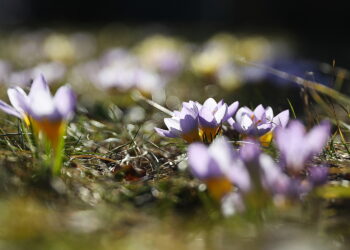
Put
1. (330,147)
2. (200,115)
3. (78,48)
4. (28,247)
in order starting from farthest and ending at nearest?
(78,48)
(330,147)
(200,115)
(28,247)

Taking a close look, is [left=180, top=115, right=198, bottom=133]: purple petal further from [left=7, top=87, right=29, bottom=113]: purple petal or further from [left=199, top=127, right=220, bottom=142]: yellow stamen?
[left=7, top=87, right=29, bottom=113]: purple petal

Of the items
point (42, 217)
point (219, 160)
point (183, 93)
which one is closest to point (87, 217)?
point (42, 217)

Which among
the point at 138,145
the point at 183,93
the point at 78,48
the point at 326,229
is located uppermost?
the point at 326,229

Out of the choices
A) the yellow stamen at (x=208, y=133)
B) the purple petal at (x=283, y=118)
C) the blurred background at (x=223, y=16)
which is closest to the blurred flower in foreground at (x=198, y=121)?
the yellow stamen at (x=208, y=133)

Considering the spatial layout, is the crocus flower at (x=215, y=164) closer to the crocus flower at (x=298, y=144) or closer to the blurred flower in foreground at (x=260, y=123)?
the crocus flower at (x=298, y=144)

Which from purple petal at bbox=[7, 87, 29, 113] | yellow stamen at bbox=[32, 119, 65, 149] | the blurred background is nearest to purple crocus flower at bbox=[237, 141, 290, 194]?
yellow stamen at bbox=[32, 119, 65, 149]

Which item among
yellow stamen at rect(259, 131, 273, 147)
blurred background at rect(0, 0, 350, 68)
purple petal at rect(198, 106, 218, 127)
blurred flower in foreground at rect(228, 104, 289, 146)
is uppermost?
purple petal at rect(198, 106, 218, 127)

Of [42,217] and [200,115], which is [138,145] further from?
[42,217]
